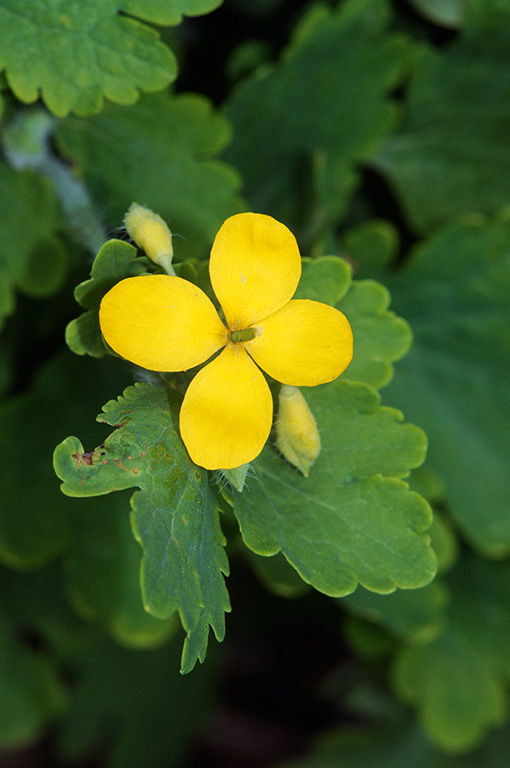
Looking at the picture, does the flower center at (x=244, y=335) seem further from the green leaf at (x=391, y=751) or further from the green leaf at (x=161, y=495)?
the green leaf at (x=391, y=751)

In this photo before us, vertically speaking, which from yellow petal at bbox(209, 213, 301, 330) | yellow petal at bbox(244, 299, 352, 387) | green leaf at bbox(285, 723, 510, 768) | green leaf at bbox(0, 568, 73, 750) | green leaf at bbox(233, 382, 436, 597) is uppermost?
yellow petal at bbox(209, 213, 301, 330)

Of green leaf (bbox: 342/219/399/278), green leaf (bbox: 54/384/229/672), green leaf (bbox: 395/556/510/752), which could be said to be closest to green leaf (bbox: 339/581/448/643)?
green leaf (bbox: 395/556/510/752)

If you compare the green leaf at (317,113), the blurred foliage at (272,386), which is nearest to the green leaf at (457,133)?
the blurred foliage at (272,386)

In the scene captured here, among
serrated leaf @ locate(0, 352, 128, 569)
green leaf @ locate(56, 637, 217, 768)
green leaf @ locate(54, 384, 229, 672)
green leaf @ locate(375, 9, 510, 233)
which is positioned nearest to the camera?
green leaf @ locate(54, 384, 229, 672)

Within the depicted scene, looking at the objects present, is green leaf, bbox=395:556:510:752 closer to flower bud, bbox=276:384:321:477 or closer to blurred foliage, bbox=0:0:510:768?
blurred foliage, bbox=0:0:510:768

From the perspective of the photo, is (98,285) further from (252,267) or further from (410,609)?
(410,609)

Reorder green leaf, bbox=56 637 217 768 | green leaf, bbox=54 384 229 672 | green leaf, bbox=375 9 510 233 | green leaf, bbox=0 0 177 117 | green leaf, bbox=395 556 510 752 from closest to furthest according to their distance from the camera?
green leaf, bbox=54 384 229 672 < green leaf, bbox=0 0 177 117 < green leaf, bbox=375 9 510 233 < green leaf, bbox=395 556 510 752 < green leaf, bbox=56 637 217 768

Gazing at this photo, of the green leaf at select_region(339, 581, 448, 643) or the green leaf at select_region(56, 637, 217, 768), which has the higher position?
the green leaf at select_region(339, 581, 448, 643)

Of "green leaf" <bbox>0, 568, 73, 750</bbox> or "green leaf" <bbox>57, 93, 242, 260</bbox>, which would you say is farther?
"green leaf" <bbox>0, 568, 73, 750</bbox>
